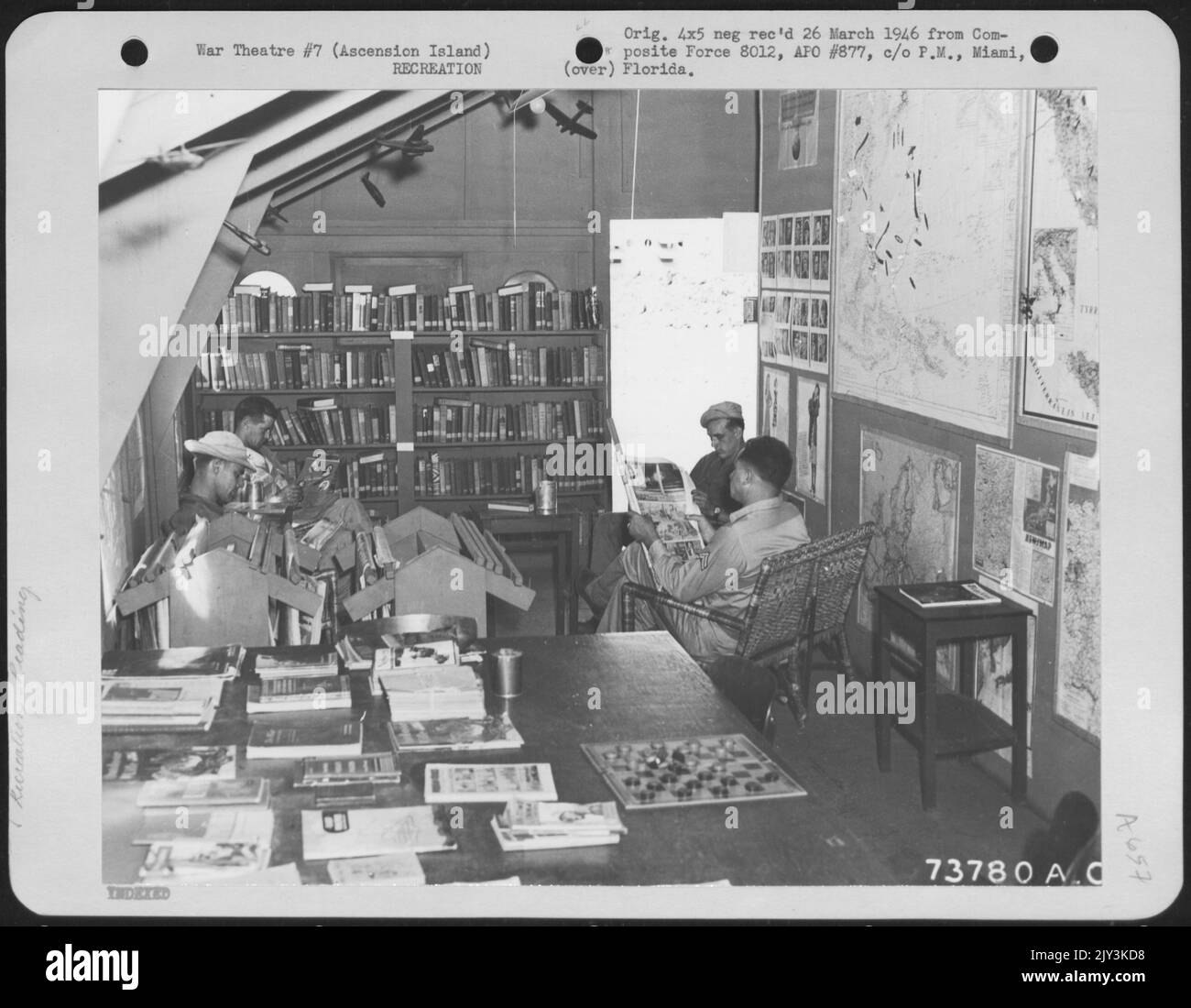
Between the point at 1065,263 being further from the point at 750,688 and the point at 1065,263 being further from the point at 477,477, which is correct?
the point at 477,477

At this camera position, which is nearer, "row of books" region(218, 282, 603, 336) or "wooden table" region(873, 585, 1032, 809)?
"wooden table" region(873, 585, 1032, 809)

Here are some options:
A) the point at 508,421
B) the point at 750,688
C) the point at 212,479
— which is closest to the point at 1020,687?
the point at 750,688

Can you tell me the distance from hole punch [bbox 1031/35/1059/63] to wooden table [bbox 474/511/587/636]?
1.60 meters

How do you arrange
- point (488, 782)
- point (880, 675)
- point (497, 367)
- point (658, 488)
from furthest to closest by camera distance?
point (497, 367) → point (658, 488) → point (880, 675) → point (488, 782)

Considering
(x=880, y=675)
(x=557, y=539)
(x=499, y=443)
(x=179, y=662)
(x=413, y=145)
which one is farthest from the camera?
(x=499, y=443)

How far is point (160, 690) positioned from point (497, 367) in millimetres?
1720

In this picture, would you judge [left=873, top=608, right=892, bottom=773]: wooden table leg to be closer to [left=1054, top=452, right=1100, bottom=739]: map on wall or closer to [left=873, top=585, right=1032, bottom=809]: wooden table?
[left=873, top=585, right=1032, bottom=809]: wooden table

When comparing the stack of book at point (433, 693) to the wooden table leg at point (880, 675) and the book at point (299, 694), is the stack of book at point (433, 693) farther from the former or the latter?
the wooden table leg at point (880, 675)

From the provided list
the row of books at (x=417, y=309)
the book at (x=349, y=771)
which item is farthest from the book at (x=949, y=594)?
the book at (x=349, y=771)

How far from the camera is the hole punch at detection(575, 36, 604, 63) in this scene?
2332 millimetres

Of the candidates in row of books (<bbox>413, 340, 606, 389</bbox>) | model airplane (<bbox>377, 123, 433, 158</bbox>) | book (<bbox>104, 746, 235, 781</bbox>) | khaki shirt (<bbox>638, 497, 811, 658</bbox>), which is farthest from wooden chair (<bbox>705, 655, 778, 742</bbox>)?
model airplane (<bbox>377, 123, 433, 158</bbox>)

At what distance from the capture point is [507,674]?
2.75 metres

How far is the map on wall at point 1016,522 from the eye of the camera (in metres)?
2.87
